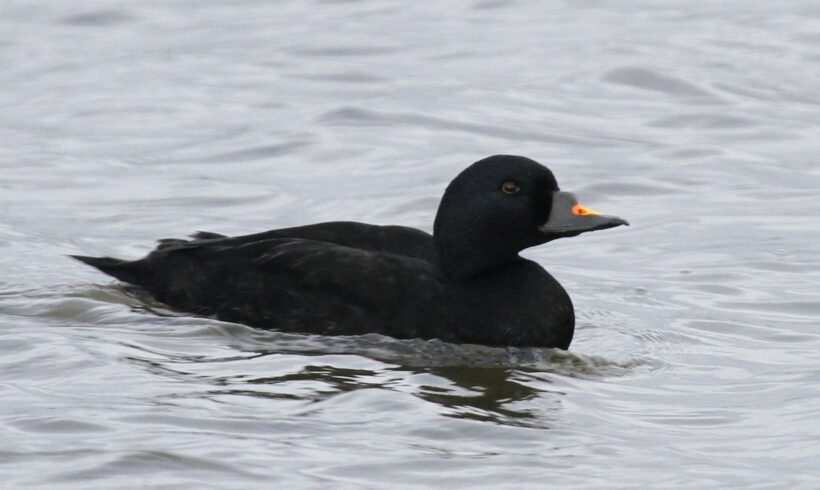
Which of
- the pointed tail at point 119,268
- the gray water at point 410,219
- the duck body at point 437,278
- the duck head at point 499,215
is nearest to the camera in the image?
the gray water at point 410,219

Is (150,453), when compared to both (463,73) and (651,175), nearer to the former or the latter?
(651,175)

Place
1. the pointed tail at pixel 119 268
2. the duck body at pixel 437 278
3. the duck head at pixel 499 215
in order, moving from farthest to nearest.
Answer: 1. the pointed tail at pixel 119 268
2. the duck head at pixel 499 215
3. the duck body at pixel 437 278

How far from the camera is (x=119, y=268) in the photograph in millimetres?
8859

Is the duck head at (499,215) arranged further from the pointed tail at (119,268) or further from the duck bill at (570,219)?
the pointed tail at (119,268)

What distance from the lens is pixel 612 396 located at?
750 cm

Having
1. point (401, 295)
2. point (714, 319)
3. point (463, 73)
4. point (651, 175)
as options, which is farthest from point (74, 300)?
point (463, 73)

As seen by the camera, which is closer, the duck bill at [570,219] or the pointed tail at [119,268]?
the duck bill at [570,219]

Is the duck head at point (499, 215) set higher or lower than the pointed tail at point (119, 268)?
higher

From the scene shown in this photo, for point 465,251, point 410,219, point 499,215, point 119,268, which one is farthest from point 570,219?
point 410,219

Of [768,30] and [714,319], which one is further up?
[768,30]

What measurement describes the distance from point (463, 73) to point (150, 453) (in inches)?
384

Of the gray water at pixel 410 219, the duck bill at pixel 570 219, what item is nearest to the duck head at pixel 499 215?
the duck bill at pixel 570 219

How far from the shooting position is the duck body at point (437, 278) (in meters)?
8.09

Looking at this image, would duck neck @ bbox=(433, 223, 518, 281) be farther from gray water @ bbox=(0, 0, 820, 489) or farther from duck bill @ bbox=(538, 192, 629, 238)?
gray water @ bbox=(0, 0, 820, 489)
